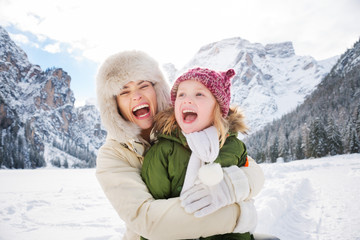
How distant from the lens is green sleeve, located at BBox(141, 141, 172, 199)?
1.57m

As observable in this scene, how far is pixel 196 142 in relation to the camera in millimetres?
1608

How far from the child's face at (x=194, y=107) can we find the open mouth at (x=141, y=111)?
1.42 ft

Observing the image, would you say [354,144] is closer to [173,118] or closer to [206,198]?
[173,118]

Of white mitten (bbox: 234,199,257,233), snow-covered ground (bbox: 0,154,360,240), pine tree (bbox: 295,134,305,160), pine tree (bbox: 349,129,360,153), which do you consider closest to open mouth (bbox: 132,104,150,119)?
white mitten (bbox: 234,199,257,233)

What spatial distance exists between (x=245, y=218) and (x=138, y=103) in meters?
1.27

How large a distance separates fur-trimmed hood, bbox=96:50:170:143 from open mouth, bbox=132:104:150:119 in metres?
0.11

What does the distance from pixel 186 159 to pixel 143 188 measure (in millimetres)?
369

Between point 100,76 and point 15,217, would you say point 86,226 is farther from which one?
point 100,76

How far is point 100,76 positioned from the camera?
7.37 ft

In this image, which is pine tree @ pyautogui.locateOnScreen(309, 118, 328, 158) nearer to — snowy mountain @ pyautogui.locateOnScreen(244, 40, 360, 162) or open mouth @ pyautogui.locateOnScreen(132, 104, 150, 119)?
snowy mountain @ pyautogui.locateOnScreen(244, 40, 360, 162)

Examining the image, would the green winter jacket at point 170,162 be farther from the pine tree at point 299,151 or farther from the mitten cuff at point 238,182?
the pine tree at point 299,151

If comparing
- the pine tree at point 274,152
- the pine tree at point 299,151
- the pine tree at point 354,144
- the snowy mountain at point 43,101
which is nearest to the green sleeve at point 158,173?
the pine tree at point 354,144

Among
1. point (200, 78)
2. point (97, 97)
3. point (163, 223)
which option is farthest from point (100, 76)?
point (163, 223)

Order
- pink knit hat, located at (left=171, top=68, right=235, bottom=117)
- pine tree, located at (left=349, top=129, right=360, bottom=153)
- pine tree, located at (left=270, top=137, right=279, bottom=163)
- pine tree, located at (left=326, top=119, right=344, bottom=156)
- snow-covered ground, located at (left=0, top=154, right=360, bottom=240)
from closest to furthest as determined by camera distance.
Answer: pink knit hat, located at (left=171, top=68, right=235, bottom=117) → snow-covered ground, located at (left=0, top=154, right=360, bottom=240) → pine tree, located at (left=349, top=129, right=360, bottom=153) → pine tree, located at (left=326, top=119, right=344, bottom=156) → pine tree, located at (left=270, top=137, right=279, bottom=163)
